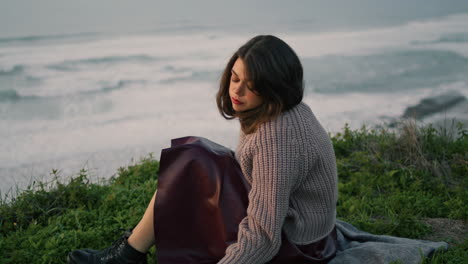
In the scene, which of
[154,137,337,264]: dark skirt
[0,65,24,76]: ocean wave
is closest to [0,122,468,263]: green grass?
[154,137,337,264]: dark skirt

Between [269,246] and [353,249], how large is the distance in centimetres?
61

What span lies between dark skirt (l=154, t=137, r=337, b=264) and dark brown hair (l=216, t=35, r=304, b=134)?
9.0 inches

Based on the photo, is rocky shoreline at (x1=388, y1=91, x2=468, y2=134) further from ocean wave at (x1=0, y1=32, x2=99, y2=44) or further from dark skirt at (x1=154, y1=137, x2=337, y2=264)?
ocean wave at (x1=0, y1=32, x2=99, y2=44)

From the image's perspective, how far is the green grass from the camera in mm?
2979

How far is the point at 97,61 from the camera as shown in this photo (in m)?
8.54

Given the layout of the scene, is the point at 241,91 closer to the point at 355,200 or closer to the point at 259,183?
the point at 259,183

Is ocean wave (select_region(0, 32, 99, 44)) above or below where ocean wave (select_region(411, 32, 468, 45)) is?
above

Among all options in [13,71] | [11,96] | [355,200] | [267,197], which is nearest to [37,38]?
[13,71]

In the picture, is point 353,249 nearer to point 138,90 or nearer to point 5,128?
point 5,128

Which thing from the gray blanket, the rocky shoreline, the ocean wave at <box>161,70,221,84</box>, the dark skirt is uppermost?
the ocean wave at <box>161,70,221,84</box>

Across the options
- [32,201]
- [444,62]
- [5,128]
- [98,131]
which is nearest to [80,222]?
[32,201]

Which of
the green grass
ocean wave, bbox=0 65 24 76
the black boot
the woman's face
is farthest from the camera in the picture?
ocean wave, bbox=0 65 24 76

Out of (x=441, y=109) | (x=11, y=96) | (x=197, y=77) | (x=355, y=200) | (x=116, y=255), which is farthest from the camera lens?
(x=197, y=77)

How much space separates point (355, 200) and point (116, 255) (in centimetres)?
163
